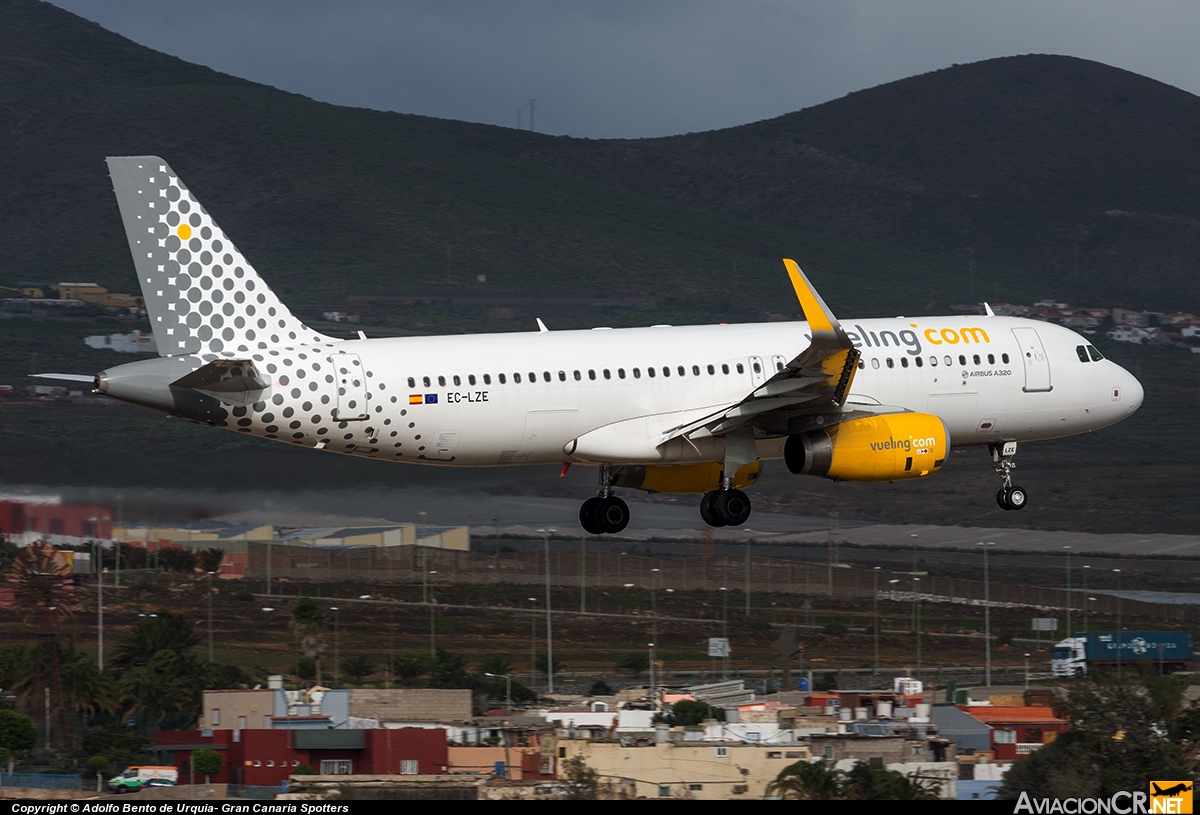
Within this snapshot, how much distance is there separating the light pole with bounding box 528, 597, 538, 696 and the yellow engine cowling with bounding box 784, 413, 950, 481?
31522mm

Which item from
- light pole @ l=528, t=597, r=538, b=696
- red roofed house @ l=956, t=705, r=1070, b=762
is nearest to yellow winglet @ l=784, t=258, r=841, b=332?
red roofed house @ l=956, t=705, r=1070, b=762

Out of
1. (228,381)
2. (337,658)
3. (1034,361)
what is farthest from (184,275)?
(337,658)

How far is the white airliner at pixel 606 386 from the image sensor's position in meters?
35.3

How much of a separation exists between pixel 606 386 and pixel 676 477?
4182mm

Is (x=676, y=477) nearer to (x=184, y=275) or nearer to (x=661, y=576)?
(x=184, y=275)

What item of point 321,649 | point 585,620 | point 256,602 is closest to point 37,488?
point 321,649

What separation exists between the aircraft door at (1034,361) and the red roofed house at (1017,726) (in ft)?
59.6

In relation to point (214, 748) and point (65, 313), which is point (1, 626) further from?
point (65, 313)

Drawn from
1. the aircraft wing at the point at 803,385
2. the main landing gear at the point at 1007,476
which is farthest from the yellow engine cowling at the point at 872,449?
the main landing gear at the point at 1007,476

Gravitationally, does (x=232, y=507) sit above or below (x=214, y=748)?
above

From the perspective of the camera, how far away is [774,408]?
38.2 m

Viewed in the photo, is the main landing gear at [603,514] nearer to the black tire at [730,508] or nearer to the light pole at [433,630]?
Answer: the black tire at [730,508]

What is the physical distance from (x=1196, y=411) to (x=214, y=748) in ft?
402

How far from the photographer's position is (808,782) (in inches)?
1945
